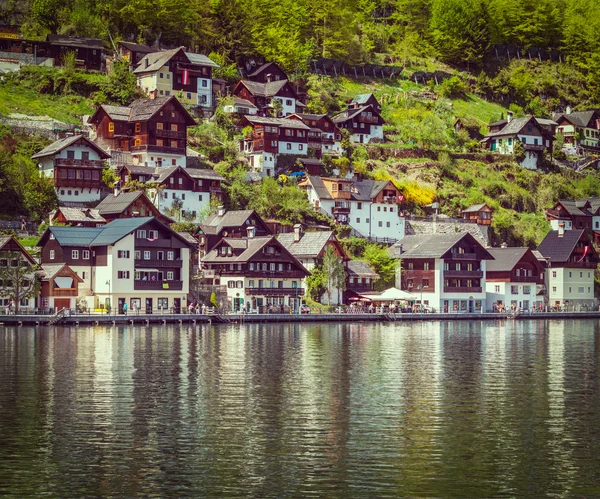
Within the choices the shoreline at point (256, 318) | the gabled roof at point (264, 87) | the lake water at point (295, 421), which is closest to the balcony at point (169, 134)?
the gabled roof at point (264, 87)

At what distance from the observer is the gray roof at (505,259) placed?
4646 inches

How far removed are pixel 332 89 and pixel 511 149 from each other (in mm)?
27204

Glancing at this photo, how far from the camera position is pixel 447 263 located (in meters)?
113

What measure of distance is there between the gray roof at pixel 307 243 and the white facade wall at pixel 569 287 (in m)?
30.6

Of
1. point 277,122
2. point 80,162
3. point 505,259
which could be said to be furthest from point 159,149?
point 505,259

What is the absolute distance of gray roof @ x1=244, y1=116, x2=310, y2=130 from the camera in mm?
126250

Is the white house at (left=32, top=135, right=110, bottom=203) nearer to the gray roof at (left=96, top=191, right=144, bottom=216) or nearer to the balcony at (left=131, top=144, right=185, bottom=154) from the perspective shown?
the gray roof at (left=96, top=191, right=144, bottom=216)

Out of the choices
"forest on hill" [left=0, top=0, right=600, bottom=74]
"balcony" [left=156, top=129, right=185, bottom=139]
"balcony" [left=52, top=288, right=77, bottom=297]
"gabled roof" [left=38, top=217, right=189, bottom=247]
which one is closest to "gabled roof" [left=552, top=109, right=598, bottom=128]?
"forest on hill" [left=0, top=0, right=600, bottom=74]

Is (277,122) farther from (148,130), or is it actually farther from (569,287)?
(569,287)

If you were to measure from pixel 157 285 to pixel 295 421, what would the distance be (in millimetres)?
62042

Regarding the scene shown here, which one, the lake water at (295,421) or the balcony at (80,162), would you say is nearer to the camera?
the lake water at (295,421)

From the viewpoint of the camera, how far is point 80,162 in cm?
10769

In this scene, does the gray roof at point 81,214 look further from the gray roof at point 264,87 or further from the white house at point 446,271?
the gray roof at point 264,87

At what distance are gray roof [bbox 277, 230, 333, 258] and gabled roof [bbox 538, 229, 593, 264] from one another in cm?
3046
